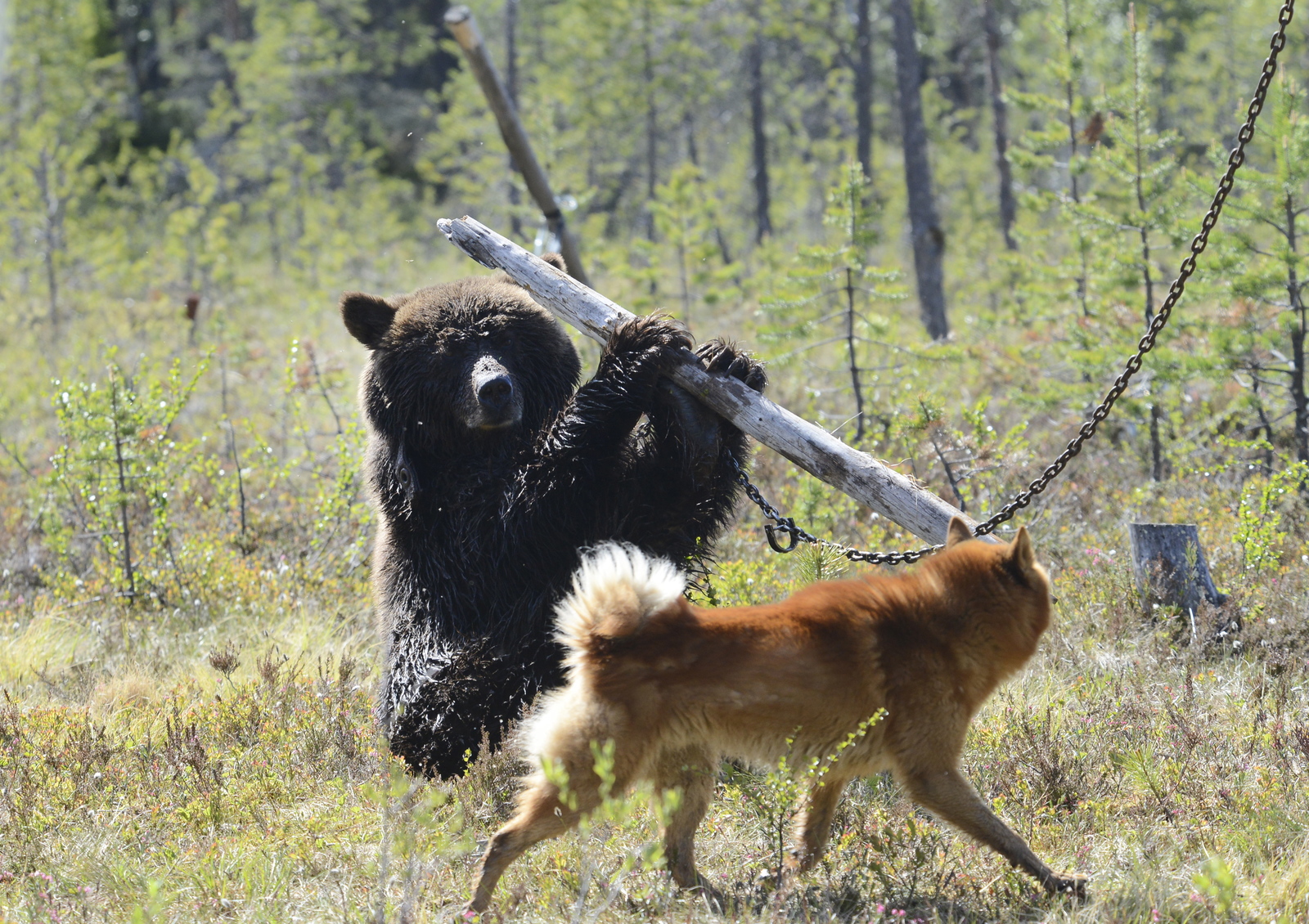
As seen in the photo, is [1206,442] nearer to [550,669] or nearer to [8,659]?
[550,669]

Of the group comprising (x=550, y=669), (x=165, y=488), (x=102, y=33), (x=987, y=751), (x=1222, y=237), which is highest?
(x=102, y=33)

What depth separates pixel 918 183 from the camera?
1449 centimetres

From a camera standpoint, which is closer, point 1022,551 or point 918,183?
point 1022,551

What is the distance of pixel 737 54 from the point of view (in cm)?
2556

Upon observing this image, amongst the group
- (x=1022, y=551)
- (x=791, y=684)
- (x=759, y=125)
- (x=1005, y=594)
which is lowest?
(x=791, y=684)

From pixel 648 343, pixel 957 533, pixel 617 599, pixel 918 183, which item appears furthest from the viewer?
pixel 918 183

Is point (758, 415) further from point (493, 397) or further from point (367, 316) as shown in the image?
point (367, 316)

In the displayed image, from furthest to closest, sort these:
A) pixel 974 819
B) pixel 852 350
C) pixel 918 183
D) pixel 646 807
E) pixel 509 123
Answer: pixel 918 183 → pixel 852 350 → pixel 509 123 → pixel 646 807 → pixel 974 819

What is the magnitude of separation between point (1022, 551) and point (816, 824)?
1185 millimetres

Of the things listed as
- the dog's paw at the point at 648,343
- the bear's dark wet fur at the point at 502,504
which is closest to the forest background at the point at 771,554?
the bear's dark wet fur at the point at 502,504

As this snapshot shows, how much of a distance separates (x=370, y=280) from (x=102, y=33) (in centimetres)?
2086

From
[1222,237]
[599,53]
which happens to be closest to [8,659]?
[1222,237]

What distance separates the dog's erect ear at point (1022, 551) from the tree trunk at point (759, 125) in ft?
64.5

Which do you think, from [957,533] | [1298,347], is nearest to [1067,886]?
[957,533]
